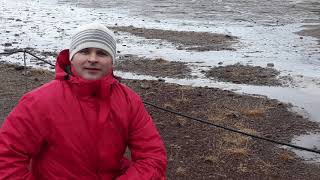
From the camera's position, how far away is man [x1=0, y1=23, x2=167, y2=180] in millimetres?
2424

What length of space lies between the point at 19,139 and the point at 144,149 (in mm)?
671

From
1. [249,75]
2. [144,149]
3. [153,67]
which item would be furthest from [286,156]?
[153,67]

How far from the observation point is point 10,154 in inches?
94.4

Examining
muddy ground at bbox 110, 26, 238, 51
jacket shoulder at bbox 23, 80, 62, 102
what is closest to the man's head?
jacket shoulder at bbox 23, 80, 62, 102

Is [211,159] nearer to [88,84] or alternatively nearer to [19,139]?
[88,84]

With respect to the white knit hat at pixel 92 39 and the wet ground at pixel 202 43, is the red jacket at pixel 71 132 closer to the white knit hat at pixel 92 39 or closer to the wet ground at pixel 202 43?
the white knit hat at pixel 92 39

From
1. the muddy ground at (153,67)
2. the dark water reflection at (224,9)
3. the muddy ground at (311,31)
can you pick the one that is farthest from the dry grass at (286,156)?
the dark water reflection at (224,9)

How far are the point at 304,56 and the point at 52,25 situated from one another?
34.3 ft

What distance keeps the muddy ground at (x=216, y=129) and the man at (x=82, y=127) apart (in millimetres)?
3284

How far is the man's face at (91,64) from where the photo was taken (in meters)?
2.59

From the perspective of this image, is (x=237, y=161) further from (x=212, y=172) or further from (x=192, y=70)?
(x=192, y=70)

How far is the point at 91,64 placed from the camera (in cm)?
260

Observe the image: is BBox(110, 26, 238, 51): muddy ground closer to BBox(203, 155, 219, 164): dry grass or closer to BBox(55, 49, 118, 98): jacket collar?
BBox(203, 155, 219, 164): dry grass

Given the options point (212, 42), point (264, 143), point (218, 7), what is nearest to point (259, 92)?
point (264, 143)
